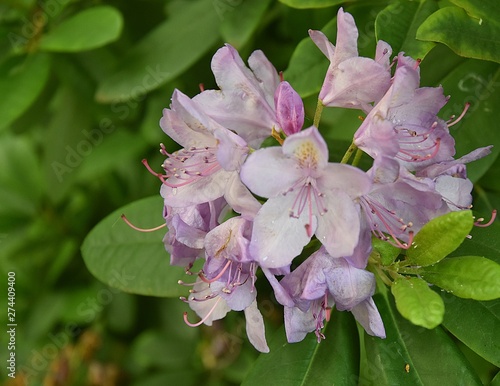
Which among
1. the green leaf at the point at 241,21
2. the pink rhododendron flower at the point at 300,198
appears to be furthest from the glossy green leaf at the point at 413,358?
the green leaf at the point at 241,21

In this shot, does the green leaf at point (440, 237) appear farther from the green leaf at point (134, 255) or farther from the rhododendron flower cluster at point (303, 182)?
the green leaf at point (134, 255)

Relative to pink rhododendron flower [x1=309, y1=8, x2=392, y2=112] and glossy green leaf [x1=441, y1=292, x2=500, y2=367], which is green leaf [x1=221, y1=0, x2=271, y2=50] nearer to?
pink rhododendron flower [x1=309, y1=8, x2=392, y2=112]

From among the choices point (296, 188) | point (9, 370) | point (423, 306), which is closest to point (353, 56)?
point (296, 188)

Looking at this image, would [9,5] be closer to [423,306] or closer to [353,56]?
[353,56]

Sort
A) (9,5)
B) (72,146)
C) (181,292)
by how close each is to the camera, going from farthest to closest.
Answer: (72,146)
(9,5)
(181,292)

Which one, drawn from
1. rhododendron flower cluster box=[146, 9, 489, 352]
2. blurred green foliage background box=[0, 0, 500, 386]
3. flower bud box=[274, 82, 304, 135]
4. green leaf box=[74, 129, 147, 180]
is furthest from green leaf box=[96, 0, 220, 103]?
flower bud box=[274, 82, 304, 135]

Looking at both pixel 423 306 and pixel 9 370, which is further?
pixel 9 370

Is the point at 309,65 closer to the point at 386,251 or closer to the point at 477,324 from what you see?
the point at 386,251
